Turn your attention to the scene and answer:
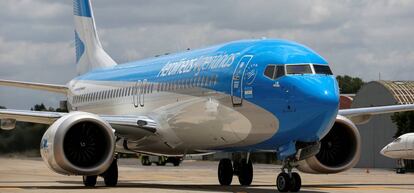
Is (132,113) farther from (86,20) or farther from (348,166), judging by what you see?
(86,20)

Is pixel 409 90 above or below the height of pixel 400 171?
above

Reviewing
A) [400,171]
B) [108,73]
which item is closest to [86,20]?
[108,73]

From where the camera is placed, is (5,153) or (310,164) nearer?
(310,164)

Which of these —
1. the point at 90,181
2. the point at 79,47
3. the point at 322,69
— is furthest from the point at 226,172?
the point at 79,47

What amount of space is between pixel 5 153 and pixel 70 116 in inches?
861

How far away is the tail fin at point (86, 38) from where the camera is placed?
38750mm

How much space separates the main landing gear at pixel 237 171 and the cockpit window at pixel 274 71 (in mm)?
5747

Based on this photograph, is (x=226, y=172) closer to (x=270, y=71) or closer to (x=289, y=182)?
(x=289, y=182)

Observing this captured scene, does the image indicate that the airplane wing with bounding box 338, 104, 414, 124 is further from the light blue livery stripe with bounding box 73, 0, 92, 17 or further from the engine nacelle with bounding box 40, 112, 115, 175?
the light blue livery stripe with bounding box 73, 0, 92, 17

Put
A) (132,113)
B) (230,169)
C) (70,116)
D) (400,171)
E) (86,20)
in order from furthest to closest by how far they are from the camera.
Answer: (400,171) → (86,20) → (132,113) → (230,169) → (70,116)

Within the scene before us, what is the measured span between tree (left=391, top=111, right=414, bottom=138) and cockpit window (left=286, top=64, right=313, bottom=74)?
3849cm

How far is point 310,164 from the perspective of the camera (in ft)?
84.2

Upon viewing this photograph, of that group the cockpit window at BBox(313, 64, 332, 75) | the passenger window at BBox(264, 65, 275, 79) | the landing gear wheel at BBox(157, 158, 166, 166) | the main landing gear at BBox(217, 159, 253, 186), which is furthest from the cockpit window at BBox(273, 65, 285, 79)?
the landing gear wheel at BBox(157, 158, 166, 166)

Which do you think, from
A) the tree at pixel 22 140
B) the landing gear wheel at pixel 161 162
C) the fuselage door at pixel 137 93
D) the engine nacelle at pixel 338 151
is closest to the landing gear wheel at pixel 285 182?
the engine nacelle at pixel 338 151
